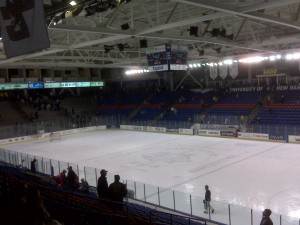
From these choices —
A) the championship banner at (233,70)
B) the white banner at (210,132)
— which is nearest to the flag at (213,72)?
the championship banner at (233,70)

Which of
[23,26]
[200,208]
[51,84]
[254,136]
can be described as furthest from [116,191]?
[51,84]

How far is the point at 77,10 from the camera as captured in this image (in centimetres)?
877

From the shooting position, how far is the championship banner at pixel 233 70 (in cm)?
3466

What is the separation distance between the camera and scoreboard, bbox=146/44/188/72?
64.2 feet

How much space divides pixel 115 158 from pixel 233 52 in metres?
16.3

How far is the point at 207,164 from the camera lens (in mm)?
18781

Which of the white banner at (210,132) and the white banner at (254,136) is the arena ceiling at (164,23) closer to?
the white banner at (254,136)

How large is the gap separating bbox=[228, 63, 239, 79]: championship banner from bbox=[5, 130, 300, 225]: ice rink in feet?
31.0

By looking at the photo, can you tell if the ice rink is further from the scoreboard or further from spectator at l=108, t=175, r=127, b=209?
the scoreboard

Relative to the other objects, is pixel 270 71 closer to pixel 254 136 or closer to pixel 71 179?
pixel 254 136

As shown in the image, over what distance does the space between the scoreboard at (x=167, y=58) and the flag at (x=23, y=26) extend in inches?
530

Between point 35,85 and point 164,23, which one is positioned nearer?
point 164,23

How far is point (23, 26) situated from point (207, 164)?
47.0ft

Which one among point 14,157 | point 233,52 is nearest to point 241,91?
point 233,52
